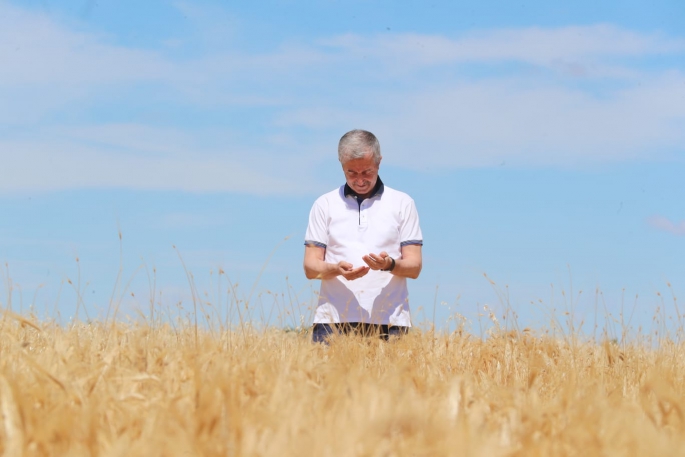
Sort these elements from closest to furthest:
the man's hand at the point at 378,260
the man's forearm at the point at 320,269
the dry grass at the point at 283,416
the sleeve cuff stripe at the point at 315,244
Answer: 1. the dry grass at the point at 283,416
2. the man's hand at the point at 378,260
3. the man's forearm at the point at 320,269
4. the sleeve cuff stripe at the point at 315,244

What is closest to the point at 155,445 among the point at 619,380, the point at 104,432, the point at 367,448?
the point at 104,432

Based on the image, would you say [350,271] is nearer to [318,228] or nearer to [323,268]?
[323,268]

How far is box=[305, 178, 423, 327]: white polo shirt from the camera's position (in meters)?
4.62

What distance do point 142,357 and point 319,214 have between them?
215cm

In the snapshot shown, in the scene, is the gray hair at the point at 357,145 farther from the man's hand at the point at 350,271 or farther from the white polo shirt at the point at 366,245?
the man's hand at the point at 350,271

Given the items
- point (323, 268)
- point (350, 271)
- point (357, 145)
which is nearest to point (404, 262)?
point (350, 271)

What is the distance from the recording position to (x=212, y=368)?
2.77m

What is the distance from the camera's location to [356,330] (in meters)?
4.57

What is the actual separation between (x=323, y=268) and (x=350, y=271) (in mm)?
285

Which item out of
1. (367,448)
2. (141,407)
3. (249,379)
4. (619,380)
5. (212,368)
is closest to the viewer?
(367,448)

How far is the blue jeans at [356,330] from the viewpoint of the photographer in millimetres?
4605

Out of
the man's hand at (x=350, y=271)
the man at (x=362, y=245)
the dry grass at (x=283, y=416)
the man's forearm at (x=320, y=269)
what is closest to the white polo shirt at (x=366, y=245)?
the man at (x=362, y=245)

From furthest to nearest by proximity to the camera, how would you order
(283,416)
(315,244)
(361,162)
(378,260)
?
1. (315,244)
2. (361,162)
3. (378,260)
4. (283,416)

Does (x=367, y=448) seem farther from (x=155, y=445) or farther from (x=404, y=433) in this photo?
(x=155, y=445)
